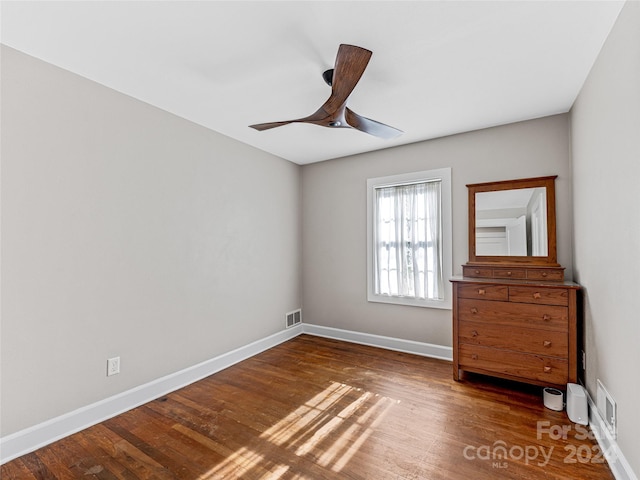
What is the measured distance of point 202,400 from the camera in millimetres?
2514

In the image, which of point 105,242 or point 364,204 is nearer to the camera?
point 105,242

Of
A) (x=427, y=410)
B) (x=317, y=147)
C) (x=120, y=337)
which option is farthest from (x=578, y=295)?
(x=120, y=337)

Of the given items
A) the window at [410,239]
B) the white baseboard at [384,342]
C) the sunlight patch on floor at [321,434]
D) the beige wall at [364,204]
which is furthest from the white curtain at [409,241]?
the sunlight patch on floor at [321,434]

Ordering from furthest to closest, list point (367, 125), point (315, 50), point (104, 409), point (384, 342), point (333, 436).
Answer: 1. point (384, 342)
2. point (367, 125)
3. point (104, 409)
4. point (333, 436)
5. point (315, 50)

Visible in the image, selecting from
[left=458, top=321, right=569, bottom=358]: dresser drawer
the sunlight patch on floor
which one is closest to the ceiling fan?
[left=458, top=321, right=569, bottom=358]: dresser drawer

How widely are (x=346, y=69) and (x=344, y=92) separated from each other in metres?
0.20

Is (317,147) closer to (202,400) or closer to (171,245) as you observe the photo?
(171,245)

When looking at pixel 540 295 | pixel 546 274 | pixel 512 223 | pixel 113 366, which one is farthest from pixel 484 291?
pixel 113 366

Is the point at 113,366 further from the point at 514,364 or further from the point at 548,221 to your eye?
the point at 548,221

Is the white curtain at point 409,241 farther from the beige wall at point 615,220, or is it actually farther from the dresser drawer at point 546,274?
the beige wall at point 615,220

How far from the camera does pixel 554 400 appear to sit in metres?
2.31

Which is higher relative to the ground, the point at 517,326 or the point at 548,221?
the point at 548,221

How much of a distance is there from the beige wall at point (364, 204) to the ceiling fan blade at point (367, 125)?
1145mm

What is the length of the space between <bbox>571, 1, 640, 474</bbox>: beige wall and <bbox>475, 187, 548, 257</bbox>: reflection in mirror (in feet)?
1.63
